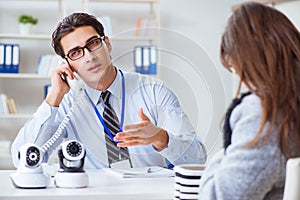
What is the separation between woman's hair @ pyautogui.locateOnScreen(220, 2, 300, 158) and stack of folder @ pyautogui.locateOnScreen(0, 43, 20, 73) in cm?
347

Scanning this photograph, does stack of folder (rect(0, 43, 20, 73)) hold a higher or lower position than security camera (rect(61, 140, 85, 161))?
lower

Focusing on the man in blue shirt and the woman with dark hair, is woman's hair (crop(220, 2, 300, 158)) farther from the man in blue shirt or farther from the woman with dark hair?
the man in blue shirt

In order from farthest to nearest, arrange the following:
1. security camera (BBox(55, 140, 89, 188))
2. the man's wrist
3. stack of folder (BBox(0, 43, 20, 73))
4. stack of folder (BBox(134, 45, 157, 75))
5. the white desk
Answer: stack of folder (BBox(0, 43, 20, 73))
stack of folder (BBox(134, 45, 157, 75))
the man's wrist
security camera (BBox(55, 140, 89, 188))
the white desk

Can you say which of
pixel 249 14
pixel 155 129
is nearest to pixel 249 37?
pixel 249 14

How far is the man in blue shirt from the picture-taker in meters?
2.00

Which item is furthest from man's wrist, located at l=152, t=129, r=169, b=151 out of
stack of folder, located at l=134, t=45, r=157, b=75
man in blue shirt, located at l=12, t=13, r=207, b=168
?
stack of folder, located at l=134, t=45, r=157, b=75

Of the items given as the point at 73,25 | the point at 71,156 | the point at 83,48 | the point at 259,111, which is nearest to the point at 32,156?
the point at 71,156

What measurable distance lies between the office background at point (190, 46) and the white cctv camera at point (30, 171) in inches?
17.4

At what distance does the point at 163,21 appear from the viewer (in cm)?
502

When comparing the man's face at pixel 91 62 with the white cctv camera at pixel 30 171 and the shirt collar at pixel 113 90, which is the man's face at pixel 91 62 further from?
the white cctv camera at pixel 30 171

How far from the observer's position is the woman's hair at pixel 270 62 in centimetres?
130

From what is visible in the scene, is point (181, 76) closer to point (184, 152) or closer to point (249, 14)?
point (184, 152)

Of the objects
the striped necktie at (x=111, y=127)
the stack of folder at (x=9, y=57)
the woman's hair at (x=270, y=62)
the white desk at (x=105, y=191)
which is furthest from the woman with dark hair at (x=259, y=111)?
the stack of folder at (x=9, y=57)

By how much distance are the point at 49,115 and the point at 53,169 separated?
0.19m
